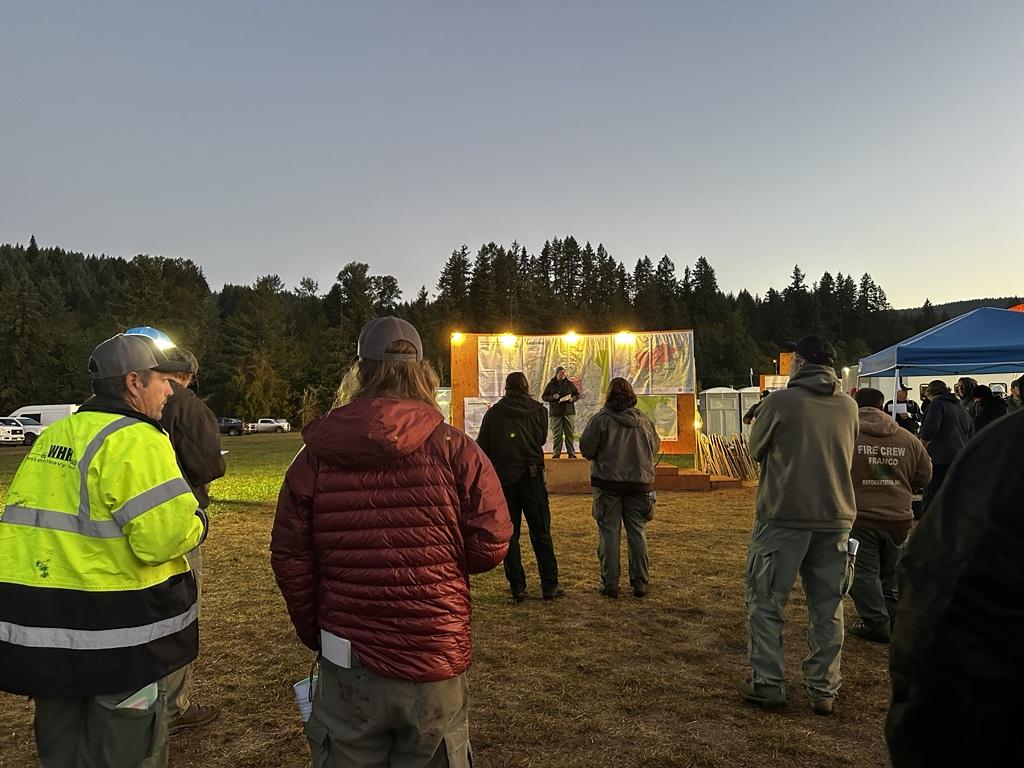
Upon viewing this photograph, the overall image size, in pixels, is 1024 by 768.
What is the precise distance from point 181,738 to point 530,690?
200 centimetres

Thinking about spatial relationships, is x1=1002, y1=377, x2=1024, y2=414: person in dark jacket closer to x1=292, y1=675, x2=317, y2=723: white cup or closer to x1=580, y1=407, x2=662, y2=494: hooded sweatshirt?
x1=580, y1=407, x2=662, y2=494: hooded sweatshirt

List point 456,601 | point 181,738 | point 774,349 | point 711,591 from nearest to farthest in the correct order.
Answer: point 456,601 < point 181,738 < point 711,591 < point 774,349

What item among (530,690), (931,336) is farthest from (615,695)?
(931,336)

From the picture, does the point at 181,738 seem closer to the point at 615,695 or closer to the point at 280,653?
the point at 280,653

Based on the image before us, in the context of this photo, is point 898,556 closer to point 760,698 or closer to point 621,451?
point 760,698

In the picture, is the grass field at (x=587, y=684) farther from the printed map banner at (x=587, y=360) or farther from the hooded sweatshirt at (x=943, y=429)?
the printed map banner at (x=587, y=360)

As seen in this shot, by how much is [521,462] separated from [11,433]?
3660cm

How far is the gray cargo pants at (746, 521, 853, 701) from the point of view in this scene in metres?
3.83

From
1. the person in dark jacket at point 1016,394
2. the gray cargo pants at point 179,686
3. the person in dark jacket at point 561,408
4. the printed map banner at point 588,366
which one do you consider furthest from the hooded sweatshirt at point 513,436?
the printed map banner at point 588,366

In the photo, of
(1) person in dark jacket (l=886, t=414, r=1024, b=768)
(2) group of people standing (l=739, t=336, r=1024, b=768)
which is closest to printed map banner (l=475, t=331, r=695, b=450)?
(2) group of people standing (l=739, t=336, r=1024, b=768)

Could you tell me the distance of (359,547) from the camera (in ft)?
6.67

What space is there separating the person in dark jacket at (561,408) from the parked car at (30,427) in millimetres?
29598

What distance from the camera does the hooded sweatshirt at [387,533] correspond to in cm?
199

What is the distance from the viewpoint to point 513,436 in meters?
5.86
